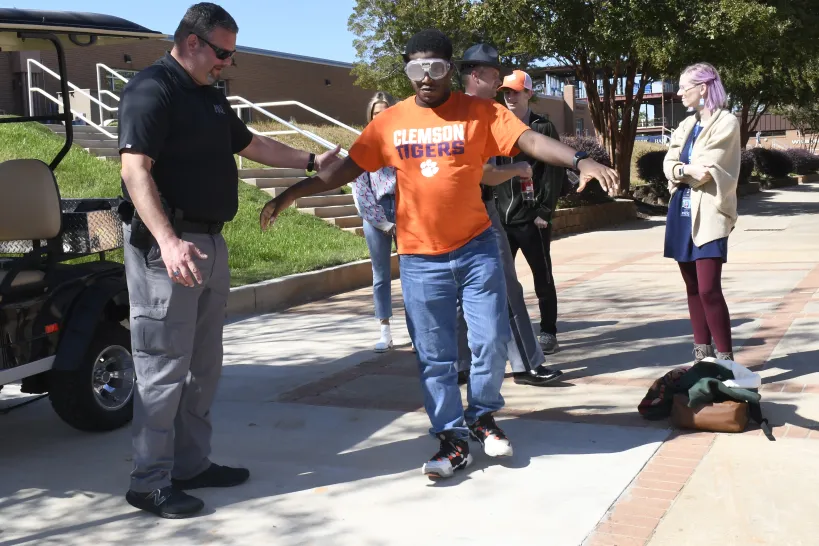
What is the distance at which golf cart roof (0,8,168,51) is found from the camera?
15.3ft

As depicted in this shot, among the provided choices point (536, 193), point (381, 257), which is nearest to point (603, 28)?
point (381, 257)

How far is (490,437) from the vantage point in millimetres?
4395

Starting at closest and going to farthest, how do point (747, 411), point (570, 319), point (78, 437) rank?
point (747, 411), point (78, 437), point (570, 319)

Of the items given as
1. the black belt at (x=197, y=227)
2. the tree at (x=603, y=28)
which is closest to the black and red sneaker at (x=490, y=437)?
the black belt at (x=197, y=227)

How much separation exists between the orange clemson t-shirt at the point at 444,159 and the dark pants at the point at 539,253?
77.7 inches

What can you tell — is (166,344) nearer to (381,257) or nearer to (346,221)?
(381,257)

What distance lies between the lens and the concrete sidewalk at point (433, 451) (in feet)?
12.2

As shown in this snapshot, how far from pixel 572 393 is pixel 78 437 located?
279 centimetres

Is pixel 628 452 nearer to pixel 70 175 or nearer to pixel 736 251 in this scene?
pixel 736 251

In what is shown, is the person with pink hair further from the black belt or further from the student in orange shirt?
the black belt

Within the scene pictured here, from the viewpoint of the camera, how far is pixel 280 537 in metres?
3.69

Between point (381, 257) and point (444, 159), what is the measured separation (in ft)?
8.98

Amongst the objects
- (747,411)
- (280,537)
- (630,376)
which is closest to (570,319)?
(630,376)

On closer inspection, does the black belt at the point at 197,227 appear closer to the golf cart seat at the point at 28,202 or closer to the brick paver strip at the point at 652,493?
the golf cart seat at the point at 28,202
